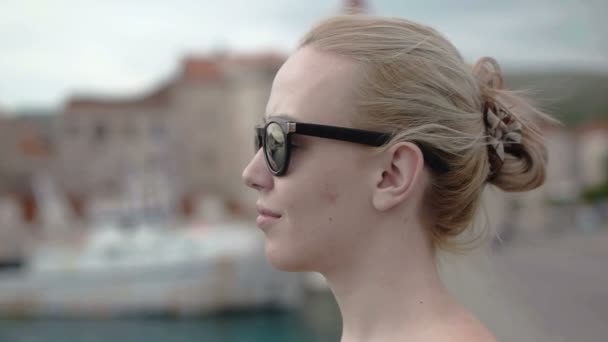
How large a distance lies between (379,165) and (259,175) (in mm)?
237

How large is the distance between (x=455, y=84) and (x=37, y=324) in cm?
2671

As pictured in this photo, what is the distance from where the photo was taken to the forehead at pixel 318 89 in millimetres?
1345

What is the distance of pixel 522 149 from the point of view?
1497mm

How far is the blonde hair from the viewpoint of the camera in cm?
132

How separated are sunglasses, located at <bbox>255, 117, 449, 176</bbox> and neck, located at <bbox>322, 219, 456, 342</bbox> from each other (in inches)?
6.1

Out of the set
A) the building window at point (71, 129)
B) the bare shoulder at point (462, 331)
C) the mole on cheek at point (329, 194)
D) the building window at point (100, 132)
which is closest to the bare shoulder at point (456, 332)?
the bare shoulder at point (462, 331)

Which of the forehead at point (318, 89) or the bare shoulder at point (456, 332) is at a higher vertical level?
the forehead at point (318, 89)

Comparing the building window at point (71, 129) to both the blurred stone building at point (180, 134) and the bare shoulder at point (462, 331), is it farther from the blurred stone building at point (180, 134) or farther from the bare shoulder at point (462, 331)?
the bare shoulder at point (462, 331)

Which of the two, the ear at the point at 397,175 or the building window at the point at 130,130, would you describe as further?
the building window at the point at 130,130

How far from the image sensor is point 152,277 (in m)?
26.5

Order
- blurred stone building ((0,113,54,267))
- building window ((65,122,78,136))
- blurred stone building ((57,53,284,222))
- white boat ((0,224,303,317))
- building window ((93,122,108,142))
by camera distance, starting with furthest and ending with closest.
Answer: building window ((93,122,108,142)), blurred stone building ((57,53,284,222)), building window ((65,122,78,136)), blurred stone building ((0,113,54,267)), white boat ((0,224,303,317))

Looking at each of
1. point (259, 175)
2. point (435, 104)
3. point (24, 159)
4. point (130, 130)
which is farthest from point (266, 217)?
point (130, 130)

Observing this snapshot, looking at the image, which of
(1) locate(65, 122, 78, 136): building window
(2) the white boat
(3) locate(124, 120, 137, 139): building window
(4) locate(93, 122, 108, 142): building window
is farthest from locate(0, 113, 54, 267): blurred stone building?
(2) the white boat

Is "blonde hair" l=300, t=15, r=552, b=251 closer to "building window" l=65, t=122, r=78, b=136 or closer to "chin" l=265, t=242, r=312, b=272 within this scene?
"chin" l=265, t=242, r=312, b=272
